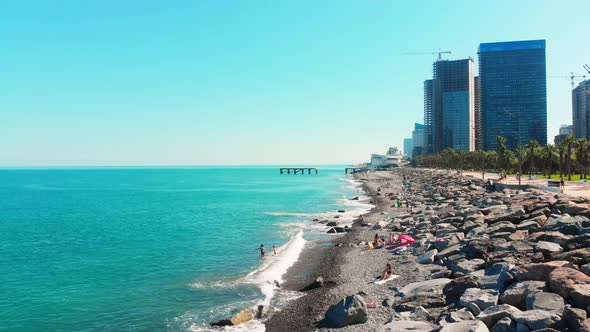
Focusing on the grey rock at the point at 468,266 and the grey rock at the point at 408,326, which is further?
the grey rock at the point at 468,266

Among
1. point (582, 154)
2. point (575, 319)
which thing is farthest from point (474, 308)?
point (582, 154)

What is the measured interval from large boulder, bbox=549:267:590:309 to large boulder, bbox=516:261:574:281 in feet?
2.28

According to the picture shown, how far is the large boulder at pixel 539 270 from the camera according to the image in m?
16.0

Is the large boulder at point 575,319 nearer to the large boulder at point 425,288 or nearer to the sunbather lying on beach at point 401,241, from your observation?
the large boulder at point 425,288

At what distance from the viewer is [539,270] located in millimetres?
16219

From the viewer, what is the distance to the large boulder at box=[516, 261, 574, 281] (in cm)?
1605

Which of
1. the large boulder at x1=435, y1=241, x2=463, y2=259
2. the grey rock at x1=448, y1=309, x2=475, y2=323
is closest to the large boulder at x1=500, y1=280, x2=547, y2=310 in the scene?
the grey rock at x1=448, y1=309, x2=475, y2=323

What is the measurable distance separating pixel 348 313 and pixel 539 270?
7.74 metres

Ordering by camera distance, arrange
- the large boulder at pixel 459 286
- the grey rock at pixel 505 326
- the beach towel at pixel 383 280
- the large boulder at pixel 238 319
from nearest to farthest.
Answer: the grey rock at pixel 505 326, the large boulder at pixel 459 286, the large boulder at pixel 238 319, the beach towel at pixel 383 280

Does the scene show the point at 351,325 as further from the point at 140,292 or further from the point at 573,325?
the point at 140,292

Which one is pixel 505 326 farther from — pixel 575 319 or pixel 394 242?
pixel 394 242

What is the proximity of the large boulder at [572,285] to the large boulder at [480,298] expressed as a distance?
1.96m

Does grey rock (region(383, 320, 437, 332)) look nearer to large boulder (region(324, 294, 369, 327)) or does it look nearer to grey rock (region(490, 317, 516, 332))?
grey rock (region(490, 317, 516, 332))

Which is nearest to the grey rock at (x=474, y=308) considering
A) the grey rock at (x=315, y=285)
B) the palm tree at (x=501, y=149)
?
the grey rock at (x=315, y=285)
